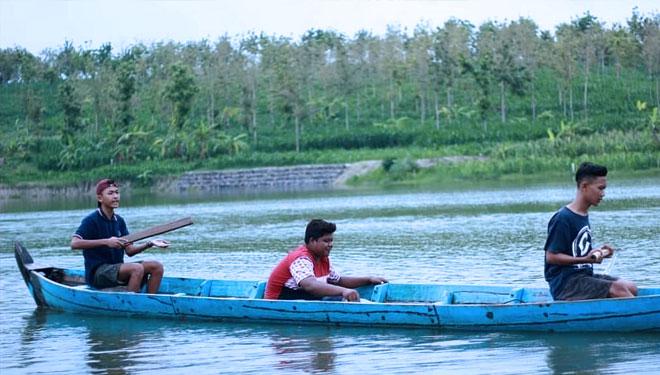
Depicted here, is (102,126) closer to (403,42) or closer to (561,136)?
(403,42)

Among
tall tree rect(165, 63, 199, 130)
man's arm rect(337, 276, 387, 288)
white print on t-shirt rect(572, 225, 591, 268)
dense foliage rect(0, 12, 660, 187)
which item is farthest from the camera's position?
tall tree rect(165, 63, 199, 130)

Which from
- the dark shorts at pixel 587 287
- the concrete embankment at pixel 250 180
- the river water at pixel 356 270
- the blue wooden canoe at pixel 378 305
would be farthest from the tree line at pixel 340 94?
the dark shorts at pixel 587 287

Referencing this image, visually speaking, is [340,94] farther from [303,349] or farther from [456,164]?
[303,349]

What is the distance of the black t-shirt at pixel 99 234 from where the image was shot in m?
13.9

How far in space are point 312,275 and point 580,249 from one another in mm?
3191

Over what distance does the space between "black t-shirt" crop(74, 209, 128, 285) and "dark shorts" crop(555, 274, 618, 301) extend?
228 inches

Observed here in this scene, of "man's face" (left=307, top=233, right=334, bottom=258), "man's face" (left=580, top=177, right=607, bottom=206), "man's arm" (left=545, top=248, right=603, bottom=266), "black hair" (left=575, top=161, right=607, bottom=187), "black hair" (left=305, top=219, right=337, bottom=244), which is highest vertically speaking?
"black hair" (left=575, top=161, right=607, bottom=187)

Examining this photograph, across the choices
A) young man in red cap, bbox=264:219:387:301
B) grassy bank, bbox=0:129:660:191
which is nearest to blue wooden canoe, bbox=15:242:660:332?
young man in red cap, bbox=264:219:387:301

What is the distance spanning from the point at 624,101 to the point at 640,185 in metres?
26.2

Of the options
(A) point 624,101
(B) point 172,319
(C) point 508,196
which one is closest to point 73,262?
(B) point 172,319

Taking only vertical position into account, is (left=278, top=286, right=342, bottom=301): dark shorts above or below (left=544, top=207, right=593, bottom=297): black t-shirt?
below

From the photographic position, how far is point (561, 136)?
51.4 meters

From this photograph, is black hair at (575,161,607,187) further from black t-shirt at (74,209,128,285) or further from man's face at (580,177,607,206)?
black t-shirt at (74,209,128,285)

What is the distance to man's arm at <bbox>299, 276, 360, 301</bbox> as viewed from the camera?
1259 cm
